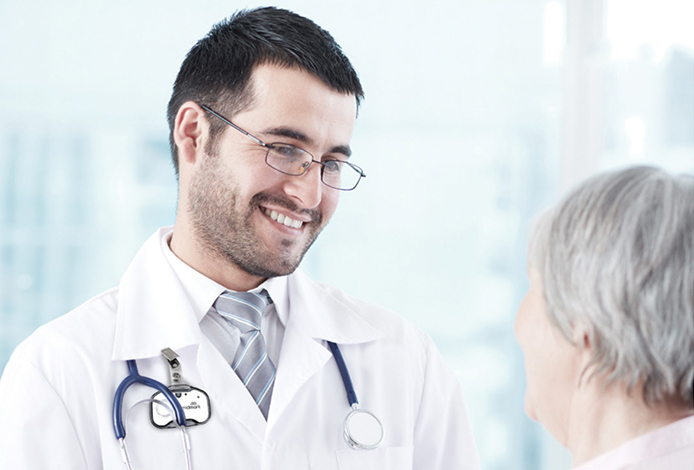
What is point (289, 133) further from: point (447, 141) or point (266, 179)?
point (447, 141)

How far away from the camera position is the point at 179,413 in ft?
3.84

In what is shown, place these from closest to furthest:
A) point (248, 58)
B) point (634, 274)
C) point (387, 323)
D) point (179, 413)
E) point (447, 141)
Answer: point (634, 274), point (179, 413), point (248, 58), point (387, 323), point (447, 141)

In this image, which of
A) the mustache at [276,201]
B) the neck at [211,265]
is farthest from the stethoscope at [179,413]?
the mustache at [276,201]

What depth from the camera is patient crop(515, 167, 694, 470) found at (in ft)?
2.52

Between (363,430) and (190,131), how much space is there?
0.74m

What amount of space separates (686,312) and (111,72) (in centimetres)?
203

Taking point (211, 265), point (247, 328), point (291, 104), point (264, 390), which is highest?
point (291, 104)

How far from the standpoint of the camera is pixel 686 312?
2.50 feet

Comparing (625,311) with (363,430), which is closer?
(625,311)

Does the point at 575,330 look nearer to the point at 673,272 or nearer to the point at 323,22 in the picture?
the point at 673,272

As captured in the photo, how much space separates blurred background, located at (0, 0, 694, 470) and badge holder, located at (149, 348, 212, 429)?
1173 mm

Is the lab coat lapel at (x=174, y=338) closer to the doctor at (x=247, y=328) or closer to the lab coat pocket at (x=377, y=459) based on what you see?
the doctor at (x=247, y=328)

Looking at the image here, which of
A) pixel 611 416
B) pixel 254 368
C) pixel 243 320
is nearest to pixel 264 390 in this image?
pixel 254 368

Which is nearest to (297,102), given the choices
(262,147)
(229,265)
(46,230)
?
(262,147)
